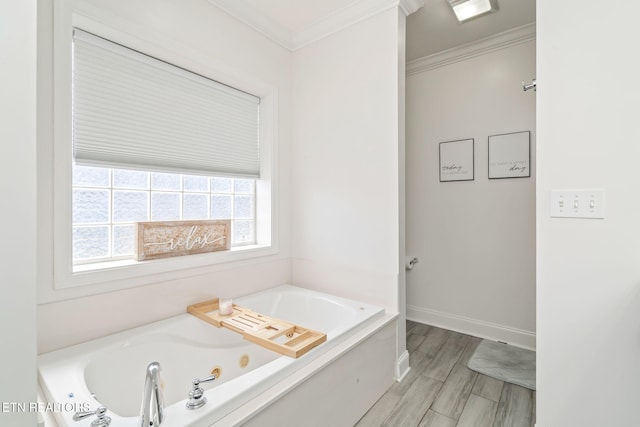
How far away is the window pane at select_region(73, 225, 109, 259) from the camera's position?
1605mm

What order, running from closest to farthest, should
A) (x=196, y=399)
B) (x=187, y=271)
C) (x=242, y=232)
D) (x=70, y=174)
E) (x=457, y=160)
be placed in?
(x=196, y=399) → (x=70, y=174) → (x=187, y=271) → (x=242, y=232) → (x=457, y=160)

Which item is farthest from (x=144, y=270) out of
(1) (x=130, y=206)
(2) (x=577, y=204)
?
(2) (x=577, y=204)

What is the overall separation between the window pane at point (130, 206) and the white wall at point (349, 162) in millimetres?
1165

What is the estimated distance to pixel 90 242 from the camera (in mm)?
1650

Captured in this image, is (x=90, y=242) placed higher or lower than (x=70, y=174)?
lower

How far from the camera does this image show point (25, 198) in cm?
66

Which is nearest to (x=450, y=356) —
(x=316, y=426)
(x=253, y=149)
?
(x=316, y=426)

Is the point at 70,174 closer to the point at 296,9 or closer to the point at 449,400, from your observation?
the point at 296,9

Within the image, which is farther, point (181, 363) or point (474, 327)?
point (474, 327)

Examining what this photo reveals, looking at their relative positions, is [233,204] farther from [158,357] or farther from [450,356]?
[450,356]

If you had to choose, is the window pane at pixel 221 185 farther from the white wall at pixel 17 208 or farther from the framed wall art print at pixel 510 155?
the framed wall art print at pixel 510 155

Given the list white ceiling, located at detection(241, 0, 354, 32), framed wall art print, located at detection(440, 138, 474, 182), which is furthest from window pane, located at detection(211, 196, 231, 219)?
framed wall art print, located at detection(440, 138, 474, 182)

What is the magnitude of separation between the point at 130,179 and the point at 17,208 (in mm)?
1296

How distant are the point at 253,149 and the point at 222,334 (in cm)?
144
